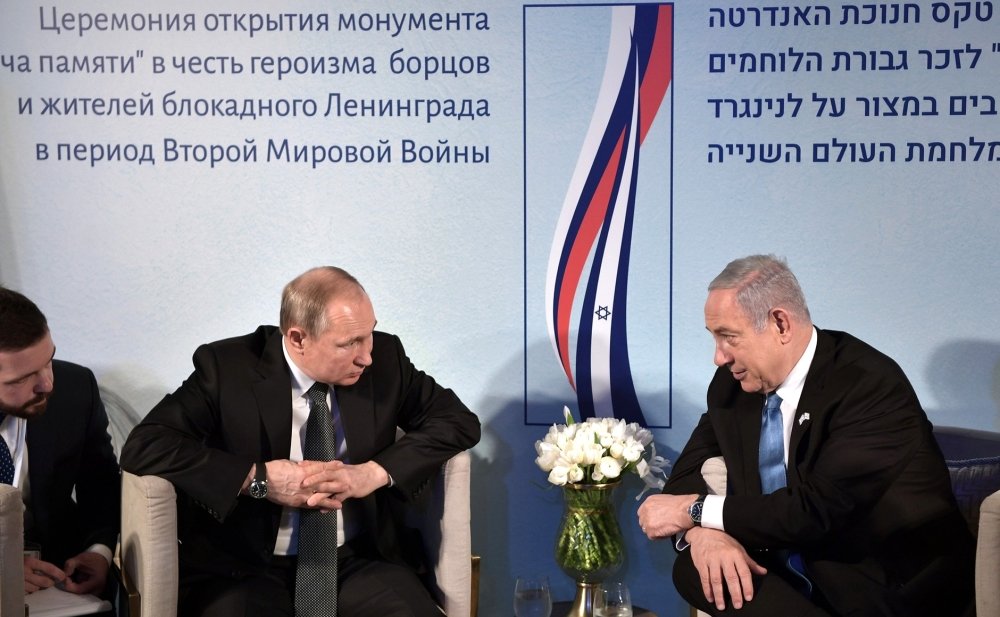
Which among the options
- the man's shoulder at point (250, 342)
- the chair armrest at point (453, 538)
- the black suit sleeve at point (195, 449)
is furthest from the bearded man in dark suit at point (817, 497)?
the man's shoulder at point (250, 342)

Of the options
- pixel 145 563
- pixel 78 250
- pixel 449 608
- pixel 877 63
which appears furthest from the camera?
pixel 78 250

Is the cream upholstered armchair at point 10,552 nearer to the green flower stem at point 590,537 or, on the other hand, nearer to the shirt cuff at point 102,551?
the shirt cuff at point 102,551

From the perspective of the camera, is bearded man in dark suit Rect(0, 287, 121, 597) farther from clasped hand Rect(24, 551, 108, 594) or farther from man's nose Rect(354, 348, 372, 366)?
man's nose Rect(354, 348, 372, 366)

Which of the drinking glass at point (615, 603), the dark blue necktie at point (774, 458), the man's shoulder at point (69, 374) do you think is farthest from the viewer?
the man's shoulder at point (69, 374)

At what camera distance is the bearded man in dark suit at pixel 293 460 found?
3.48m

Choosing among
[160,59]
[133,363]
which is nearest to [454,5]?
[160,59]

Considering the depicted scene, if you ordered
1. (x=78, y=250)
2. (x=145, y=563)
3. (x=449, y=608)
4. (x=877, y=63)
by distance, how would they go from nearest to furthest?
1. (x=145, y=563)
2. (x=449, y=608)
3. (x=877, y=63)
4. (x=78, y=250)

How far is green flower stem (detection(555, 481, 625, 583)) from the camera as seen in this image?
400cm

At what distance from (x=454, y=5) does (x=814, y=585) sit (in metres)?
2.36

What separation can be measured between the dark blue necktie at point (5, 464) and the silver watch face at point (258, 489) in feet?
2.63

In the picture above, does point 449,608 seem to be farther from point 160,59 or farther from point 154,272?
point 160,59

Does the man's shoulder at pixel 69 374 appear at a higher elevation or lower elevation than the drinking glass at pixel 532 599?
higher

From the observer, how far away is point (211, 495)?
3.43 meters

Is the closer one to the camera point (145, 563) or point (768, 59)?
point (145, 563)
